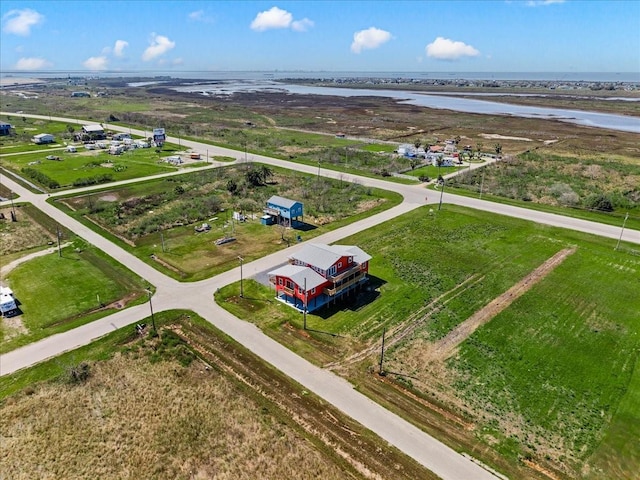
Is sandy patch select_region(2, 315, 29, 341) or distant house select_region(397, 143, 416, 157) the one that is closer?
sandy patch select_region(2, 315, 29, 341)

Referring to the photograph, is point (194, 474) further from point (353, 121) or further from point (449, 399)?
point (353, 121)

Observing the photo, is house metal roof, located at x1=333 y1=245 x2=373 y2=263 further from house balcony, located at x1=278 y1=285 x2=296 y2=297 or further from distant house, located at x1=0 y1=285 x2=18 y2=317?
distant house, located at x1=0 y1=285 x2=18 y2=317

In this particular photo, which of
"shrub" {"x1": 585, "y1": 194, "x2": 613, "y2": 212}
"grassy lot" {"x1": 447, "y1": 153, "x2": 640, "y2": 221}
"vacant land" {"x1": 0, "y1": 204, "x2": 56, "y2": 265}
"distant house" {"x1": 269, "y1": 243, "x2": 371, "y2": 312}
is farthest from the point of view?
"grassy lot" {"x1": 447, "y1": 153, "x2": 640, "y2": 221}

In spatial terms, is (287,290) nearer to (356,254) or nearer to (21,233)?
(356,254)

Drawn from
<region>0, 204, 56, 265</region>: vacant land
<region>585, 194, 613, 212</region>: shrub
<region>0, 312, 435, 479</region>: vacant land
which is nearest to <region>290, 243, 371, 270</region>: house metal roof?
<region>0, 312, 435, 479</region>: vacant land

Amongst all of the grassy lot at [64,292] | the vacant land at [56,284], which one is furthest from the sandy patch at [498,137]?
the grassy lot at [64,292]

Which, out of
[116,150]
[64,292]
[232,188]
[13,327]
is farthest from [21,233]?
[116,150]

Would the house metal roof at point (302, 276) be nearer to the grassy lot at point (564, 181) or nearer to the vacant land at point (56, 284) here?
the vacant land at point (56, 284)
